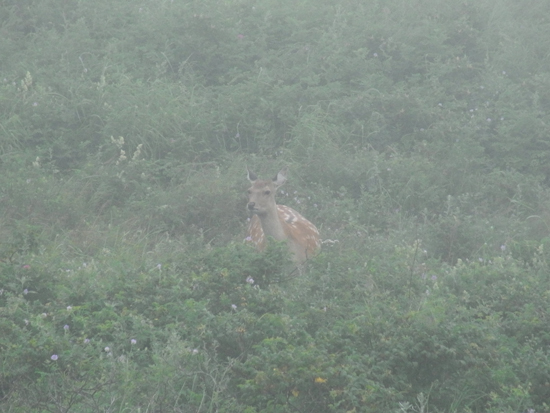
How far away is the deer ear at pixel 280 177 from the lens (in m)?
9.57

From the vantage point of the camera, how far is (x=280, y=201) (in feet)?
34.2

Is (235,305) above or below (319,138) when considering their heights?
above

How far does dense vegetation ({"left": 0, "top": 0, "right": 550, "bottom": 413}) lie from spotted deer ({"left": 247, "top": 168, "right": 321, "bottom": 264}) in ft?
0.83

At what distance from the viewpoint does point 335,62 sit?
1225 cm

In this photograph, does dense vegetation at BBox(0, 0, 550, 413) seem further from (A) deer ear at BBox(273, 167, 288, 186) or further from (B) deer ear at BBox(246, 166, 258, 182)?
(A) deer ear at BBox(273, 167, 288, 186)

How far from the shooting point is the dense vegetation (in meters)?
4.88

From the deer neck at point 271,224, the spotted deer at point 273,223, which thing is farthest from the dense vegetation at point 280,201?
the deer neck at point 271,224

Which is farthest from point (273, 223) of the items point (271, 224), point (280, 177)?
point (280, 177)

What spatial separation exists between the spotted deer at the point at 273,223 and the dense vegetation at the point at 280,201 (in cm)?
25

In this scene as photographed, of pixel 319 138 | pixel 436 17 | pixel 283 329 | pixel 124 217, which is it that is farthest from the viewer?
pixel 436 17

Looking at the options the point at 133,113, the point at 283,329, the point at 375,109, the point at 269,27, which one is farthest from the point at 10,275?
the point at 269,27

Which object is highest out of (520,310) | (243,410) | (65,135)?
(243,410)

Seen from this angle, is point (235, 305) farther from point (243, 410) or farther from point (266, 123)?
point (266, 123)

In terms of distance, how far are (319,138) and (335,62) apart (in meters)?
1.78
